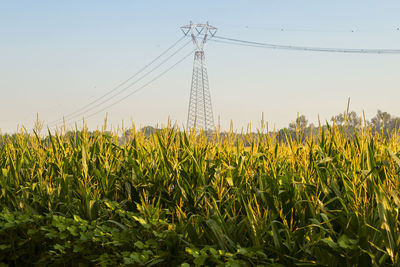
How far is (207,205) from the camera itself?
3660 millimetres

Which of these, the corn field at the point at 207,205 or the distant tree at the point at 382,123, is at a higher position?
the distant tree at the point at 382,123

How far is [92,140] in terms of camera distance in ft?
18.3

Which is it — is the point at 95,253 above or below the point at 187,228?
below

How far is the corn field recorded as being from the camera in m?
2.98

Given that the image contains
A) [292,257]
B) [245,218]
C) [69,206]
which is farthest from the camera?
[69,206]

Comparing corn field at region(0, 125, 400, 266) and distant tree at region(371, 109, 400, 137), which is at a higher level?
distant tree at region(371, 109, 400, 137)

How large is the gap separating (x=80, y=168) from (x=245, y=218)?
234 cm

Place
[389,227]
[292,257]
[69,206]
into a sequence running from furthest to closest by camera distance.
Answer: [69,206], [292,257], [389,227]

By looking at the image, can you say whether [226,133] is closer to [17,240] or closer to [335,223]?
[335,223]

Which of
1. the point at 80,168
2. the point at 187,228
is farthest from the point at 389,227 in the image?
the point at 80,168

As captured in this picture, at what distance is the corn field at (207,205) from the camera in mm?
2982

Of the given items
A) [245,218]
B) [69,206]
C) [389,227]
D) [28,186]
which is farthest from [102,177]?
[389,227]

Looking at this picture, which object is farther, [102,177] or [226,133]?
[226,133]

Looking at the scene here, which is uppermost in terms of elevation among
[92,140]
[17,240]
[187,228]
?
[92,140]
